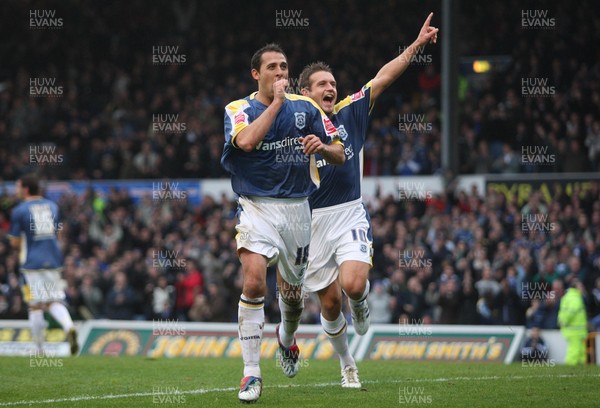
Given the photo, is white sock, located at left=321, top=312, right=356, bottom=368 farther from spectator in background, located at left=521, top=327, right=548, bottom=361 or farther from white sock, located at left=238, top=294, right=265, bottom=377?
spectator in background, located at left=521, top=327, right=548, bottom=361

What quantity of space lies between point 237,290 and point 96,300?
325 centimetres

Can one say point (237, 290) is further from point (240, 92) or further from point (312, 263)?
point (312, 263)

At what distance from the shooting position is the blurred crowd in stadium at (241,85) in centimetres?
2416

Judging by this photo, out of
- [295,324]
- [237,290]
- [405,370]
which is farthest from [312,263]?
[237,290]

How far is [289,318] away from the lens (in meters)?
9.88

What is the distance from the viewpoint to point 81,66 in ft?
107

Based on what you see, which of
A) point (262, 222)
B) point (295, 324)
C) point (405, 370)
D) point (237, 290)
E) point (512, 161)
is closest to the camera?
point (262, 222)

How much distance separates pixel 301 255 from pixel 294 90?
→ 25.8 ft

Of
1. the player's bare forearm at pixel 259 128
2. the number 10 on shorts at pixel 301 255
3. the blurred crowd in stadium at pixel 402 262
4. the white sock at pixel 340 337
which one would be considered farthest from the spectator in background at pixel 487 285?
the player's bare forearm at pixel 259 128

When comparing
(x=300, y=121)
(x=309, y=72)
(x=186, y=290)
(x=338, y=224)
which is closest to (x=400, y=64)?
(x=309, y=72)

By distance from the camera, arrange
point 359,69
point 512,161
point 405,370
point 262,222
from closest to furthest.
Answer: point 262,222
point 405,370
point 512,161
point 359,69

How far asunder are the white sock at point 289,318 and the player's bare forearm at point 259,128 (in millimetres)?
1898

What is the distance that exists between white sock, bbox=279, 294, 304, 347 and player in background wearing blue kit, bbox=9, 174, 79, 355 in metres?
5.51

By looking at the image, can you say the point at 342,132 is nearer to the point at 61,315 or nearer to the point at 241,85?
the point at 61,315
